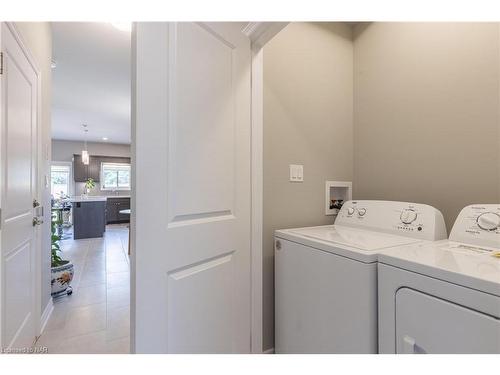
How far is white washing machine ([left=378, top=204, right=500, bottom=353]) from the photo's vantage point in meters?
0.65

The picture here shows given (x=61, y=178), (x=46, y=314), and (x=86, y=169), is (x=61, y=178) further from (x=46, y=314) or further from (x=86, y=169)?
(x=46, y=314)

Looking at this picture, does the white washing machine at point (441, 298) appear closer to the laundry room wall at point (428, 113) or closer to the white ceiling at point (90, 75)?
the laundry room wall at point (428, 113)

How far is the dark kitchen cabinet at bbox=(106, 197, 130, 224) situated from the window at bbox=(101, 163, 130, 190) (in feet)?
1.82

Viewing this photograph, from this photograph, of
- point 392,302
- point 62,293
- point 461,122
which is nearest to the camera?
point 392,302

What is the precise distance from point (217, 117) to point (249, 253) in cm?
71

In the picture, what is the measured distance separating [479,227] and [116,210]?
8.78 meters

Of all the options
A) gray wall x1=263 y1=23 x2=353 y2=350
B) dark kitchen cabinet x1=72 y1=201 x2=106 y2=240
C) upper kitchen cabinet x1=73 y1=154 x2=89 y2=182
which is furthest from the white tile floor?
upper kitchen cabinet x1=73 y1=154 x2=89 y2=182

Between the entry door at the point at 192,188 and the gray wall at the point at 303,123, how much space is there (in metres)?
0.22

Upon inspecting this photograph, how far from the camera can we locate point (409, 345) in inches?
31.4

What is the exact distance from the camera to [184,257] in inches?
37.9

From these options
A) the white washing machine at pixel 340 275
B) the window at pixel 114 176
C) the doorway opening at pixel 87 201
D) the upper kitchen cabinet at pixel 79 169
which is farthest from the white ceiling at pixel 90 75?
the white washing machine at pixel 340 275
